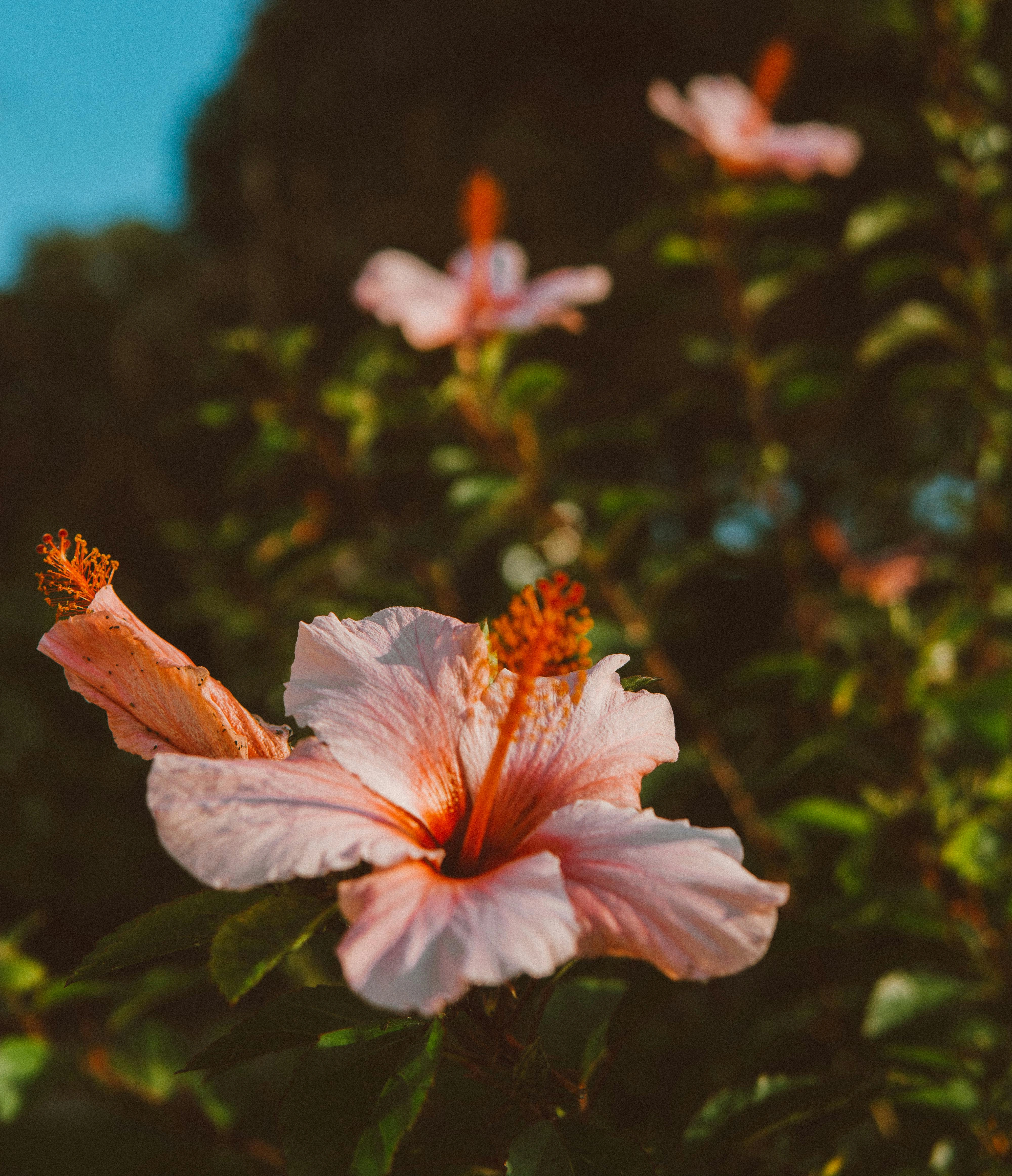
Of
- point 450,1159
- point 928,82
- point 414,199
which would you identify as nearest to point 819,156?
point 928,82

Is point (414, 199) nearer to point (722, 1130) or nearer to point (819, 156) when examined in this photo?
point (819, 156)

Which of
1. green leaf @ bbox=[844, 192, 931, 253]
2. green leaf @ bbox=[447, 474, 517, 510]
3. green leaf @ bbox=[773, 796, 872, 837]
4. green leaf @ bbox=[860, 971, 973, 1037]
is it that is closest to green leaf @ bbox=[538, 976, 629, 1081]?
green leaf @ bbox=[860, 971, 973, 1037]

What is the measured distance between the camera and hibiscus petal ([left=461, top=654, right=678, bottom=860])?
2.44 ft

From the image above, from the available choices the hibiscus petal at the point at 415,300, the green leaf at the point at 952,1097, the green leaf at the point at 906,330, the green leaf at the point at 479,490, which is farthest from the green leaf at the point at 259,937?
the green leaf at the point at 906,330

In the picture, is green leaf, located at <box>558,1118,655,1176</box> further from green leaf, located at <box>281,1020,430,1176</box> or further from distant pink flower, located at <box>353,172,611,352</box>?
distant pink flower, located at <box>353,172,611,352</box>

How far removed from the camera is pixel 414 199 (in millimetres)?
4234

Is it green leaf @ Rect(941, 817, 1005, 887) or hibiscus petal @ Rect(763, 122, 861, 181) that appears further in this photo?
hibiscus petal @ Rect(763, 122, 861, 181)

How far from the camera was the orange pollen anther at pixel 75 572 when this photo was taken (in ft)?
2.34

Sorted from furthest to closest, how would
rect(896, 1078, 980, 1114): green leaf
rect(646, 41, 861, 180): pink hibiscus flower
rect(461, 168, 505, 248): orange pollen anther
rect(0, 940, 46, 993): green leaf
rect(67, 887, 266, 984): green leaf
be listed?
rect(646, 41, 861, 180): pink hibiscus flower, rect(461, 168, 505, 248): orange pollen anther, rect(0, 940, 46, 993): green leaf, rect(896, 1078, 980, 1114): green leaf, rect(67, 887, 266, 984): green leaf

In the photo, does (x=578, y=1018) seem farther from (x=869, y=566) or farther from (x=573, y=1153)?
(x=869, y=566)

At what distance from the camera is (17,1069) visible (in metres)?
1.31

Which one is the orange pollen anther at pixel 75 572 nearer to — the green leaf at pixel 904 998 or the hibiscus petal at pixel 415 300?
the green leaf at pixel 904 998

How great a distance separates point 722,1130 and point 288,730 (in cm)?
63

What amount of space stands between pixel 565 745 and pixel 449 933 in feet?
0.78
